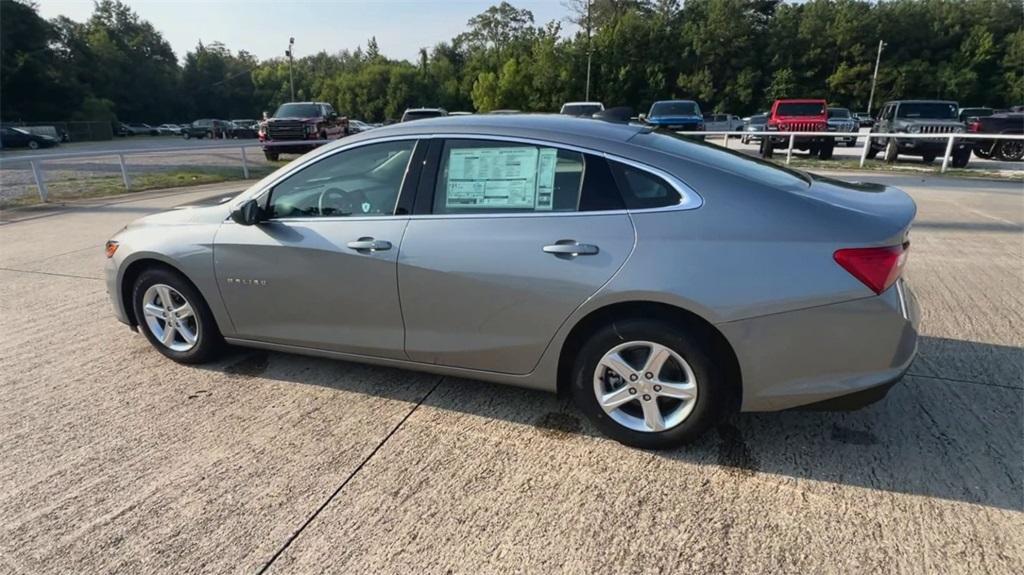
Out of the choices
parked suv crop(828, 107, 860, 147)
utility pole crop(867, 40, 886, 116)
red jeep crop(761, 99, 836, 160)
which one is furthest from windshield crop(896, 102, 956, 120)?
utility pole crop(867, 40, 886, 116)

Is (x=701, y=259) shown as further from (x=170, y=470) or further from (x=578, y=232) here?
(x=170, y=470)

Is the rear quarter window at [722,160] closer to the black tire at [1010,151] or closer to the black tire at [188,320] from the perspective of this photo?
the black tire at [188,320]

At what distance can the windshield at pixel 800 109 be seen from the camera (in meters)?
20.4

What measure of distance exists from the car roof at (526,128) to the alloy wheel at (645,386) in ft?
3.52

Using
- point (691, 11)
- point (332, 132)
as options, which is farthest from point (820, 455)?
point (691, 11)

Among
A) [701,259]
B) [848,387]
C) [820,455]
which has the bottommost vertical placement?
[820,455]

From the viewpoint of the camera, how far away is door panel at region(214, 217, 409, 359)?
3107 mm

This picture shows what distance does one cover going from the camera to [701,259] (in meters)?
2.51

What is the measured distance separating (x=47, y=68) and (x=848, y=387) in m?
74.3

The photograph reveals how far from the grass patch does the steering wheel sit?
11.7 metres

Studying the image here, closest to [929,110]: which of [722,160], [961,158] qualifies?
[961,158]

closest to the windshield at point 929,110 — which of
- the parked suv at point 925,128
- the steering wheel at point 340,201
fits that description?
the parked suv at point 925,128

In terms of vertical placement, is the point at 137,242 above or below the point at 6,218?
above

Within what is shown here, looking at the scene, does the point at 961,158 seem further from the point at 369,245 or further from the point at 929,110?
the point at 369,245
